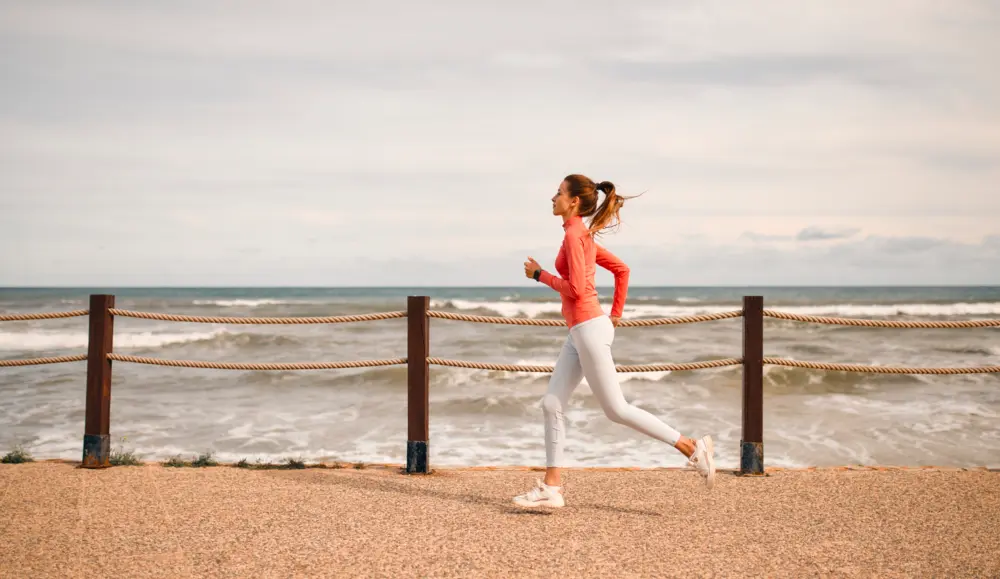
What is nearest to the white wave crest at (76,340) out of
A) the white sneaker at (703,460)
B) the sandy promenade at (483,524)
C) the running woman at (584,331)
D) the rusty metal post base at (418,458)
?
the sandy promenade at (483,524)

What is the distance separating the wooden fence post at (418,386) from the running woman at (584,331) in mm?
1406

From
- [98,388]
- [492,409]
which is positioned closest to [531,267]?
[98,388]

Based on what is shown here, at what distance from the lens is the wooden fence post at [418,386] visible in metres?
5.46

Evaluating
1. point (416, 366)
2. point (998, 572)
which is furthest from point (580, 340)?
point (998, 572)

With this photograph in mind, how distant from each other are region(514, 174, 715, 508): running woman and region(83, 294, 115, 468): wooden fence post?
334 cm

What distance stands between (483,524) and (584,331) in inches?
45.9

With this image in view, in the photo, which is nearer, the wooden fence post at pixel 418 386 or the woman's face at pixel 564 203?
the woman's face at pixel 564 203

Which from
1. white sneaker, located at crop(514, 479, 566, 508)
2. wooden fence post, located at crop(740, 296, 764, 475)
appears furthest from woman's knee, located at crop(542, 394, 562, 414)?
wooden fence post, located at crop(740, 296, 764, 475)

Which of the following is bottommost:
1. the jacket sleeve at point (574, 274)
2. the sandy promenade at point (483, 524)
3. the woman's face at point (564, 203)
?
the sandy promenade at point (483, 524)

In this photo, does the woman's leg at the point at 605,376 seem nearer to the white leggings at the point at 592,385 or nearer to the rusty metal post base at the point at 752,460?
the white leggings at the point at 592,385

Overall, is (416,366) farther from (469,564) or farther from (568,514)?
(469,564)

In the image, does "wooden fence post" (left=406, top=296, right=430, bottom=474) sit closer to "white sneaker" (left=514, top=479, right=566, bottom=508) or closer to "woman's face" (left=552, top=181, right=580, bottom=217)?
"white sneaker" (left=514, top=479, right=566, bottom=508)

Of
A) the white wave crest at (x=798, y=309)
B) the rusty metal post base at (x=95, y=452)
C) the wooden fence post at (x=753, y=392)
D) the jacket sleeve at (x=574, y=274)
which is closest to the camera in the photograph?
the jacket sleeve at (x=574, y=274)

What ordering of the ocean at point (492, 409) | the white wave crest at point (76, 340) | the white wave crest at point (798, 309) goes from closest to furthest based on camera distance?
the ocean at point (492, 409)
the white wave crest at point (76, 340)
the white wave crest at point (798, 309)
